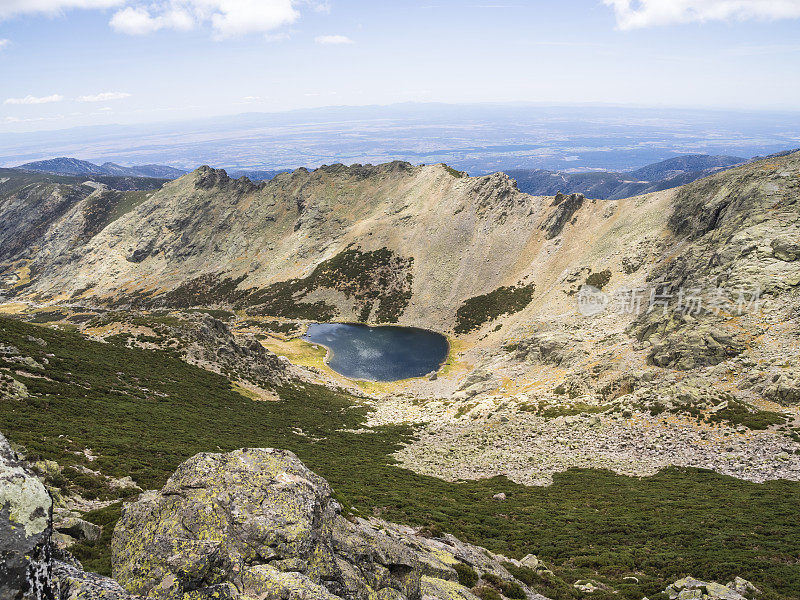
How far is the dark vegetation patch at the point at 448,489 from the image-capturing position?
21.5 metres

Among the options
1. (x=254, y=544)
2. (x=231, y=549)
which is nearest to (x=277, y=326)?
(x=254, y=544)

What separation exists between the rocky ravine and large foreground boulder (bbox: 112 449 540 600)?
0.03 meters

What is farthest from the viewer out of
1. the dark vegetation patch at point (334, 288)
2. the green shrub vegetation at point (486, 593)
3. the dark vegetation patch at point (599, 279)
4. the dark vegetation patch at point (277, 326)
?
the dark vegetation patch at point (334, 288)

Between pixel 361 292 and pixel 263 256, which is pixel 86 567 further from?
pixel 263 256

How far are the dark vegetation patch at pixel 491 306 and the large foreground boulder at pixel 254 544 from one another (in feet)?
316

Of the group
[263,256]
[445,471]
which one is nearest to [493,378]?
[445,471]

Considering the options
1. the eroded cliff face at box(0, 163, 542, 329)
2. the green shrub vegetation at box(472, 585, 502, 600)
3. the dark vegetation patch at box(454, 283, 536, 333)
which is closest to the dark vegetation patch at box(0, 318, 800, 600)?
the green shrub vegetation at box(472, 585, 502, 600)

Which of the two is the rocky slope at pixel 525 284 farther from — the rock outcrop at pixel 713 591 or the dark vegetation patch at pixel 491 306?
the rock outcrop at pixel 713 591

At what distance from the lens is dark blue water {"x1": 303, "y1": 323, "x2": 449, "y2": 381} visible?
94.2 m

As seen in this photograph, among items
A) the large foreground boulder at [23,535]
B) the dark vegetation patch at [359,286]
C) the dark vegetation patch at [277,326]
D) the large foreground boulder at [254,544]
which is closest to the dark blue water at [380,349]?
the dark vegetation patch at [277,326]

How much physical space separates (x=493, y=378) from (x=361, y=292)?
240 feet

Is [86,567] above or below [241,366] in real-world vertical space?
above

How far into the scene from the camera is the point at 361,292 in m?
134

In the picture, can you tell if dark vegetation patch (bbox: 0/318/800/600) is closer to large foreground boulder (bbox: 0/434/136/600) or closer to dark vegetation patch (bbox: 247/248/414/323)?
large foreground boulder (bbox: 0/434/136/600)
